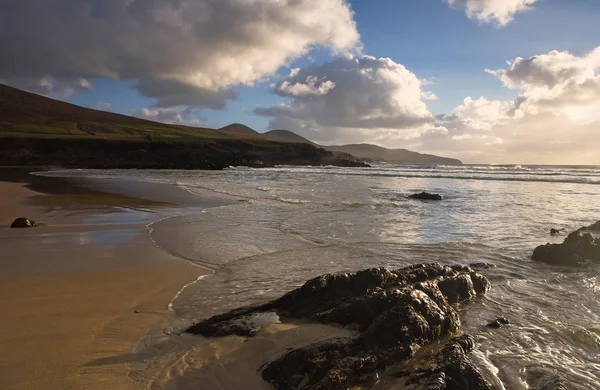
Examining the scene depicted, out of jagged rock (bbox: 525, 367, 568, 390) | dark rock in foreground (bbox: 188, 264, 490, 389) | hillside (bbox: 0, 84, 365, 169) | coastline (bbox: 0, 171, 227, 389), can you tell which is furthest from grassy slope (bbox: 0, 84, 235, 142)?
jagged rock (bbox: 525, 367, 568, 390)

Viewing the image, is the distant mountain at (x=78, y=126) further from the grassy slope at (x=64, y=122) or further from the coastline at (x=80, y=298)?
the coastline at (x=80, y=298)

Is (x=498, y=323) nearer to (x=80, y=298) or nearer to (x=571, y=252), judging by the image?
(x=571, y=252)

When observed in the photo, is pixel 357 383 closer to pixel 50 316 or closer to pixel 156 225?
pixel 50 316

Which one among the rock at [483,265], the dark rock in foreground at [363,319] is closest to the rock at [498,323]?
the dark rock in foreground at [363,319]

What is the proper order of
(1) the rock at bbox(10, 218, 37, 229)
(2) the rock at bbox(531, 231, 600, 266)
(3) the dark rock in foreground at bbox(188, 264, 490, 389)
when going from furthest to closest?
(1) the rock at bbox(10, 218, 37, 229)
(2) the rock at bbox(531, 231, 600, 266)
(3) the dark rock in foreground at bbox(188, 264, 490, 389)

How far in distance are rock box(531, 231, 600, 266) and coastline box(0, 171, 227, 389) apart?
8286 millimetres

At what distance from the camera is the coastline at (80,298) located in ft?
14.2

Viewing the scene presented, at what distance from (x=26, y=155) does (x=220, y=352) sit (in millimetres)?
83173

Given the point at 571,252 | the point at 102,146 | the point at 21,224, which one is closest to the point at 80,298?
the point at 21,224

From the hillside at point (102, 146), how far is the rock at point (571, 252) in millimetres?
63102

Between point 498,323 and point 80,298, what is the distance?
654cm

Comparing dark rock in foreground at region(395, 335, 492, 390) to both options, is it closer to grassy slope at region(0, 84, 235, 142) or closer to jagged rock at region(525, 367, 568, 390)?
jagged rock at region(525, 367, 568, 390)

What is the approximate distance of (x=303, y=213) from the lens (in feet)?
57.9

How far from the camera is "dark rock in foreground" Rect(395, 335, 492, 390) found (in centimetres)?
390
